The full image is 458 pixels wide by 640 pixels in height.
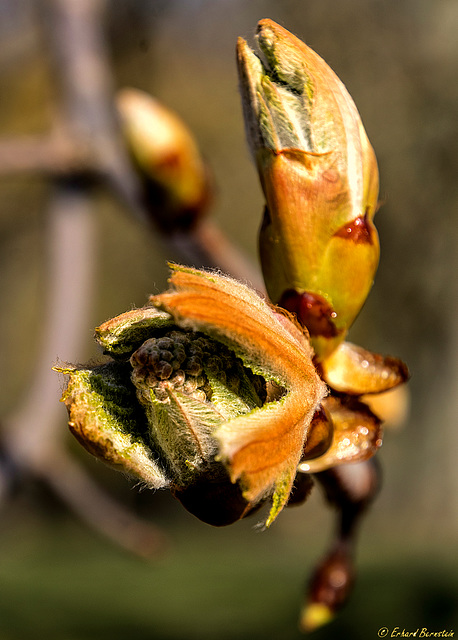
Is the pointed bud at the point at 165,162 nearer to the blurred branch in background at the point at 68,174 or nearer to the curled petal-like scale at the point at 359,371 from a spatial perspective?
the blurred branch in background at the point at 68,174

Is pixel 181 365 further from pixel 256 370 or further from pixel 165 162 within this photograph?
pixel 165 162

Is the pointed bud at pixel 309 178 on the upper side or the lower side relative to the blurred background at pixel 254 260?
upper

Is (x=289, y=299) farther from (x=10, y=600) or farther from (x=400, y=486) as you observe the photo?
(x=400, y=486)

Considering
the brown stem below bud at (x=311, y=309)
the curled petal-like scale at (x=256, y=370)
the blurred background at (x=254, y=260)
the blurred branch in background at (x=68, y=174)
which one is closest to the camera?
the curled petal-like scale at (x=256, y=370)

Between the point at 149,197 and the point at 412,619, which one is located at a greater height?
the point at 149,197

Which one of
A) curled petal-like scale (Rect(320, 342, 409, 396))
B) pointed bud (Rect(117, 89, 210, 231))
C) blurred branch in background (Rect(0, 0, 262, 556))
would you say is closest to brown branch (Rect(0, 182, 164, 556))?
blurred branch in background (Rect(0, 0, 262, 556))

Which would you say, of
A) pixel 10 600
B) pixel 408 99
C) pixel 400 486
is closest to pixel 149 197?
pixel 408 99

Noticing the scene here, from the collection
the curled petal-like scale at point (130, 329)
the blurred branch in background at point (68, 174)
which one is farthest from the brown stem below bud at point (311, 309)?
the blurred branch in background at point (68, 174)
